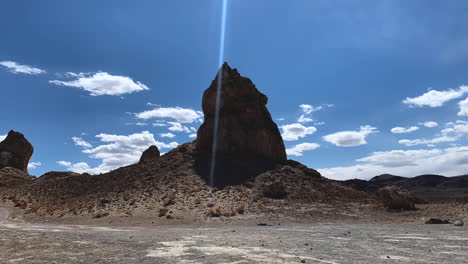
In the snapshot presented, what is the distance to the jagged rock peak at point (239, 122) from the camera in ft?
150

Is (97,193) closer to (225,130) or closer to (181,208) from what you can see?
(181,208)

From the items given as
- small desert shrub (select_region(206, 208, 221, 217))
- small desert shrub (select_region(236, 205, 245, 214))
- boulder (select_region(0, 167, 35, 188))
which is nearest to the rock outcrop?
boulder (select_region(0, 167, 35, 188))

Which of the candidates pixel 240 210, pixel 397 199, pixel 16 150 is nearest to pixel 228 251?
pixel 240 210

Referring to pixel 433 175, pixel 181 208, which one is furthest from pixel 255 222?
pixel 433 175

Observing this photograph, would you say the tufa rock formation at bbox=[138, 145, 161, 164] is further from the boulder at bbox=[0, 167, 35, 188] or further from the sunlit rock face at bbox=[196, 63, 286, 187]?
the boulder at bbox=[0, 167, 35, 188]

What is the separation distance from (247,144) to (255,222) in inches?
868

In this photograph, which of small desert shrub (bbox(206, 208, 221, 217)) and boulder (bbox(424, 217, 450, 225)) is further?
small desert shrub (bbox(206, 208, 221, 217))

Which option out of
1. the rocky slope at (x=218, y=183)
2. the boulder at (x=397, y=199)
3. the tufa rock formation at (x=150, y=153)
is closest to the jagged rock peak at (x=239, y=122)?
the rocky slope at (x=218, y=183)

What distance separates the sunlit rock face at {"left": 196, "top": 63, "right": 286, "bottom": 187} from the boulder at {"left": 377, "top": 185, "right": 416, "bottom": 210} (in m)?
15.7

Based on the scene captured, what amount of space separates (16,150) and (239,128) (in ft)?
167

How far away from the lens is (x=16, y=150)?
222 ft

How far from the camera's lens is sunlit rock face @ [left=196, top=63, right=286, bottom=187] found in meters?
45.2

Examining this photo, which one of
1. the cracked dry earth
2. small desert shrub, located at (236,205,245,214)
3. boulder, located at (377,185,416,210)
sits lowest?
the cracked dry earth

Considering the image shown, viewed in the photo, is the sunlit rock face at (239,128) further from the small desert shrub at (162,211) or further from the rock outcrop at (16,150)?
the rock outcrop at (16,150)
